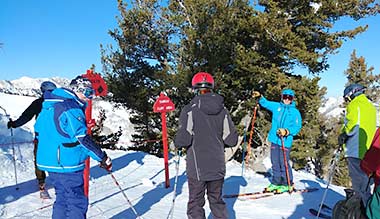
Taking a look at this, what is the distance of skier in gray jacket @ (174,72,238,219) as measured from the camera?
370 centimetres

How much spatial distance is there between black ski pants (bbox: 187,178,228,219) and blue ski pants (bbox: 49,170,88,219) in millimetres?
1137

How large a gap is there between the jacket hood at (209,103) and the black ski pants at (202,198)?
30.5 inches

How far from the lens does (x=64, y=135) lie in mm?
3369

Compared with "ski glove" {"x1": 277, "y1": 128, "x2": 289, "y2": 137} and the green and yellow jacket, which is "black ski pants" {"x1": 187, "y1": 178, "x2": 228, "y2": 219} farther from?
"ski glove" {"x1": 277, "y1": 128, "x2": 289, "y2": 137}

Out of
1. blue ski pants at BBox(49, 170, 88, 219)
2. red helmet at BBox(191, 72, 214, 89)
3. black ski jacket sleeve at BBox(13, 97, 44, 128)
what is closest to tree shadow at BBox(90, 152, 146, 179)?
black ski jacket sleeve at BBox(13, 97, 44, 128)

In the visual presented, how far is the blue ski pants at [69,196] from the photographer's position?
342 centimetres

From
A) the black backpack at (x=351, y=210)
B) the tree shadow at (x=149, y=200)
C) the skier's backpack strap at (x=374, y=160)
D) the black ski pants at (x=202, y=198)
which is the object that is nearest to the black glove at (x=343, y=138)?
the black backpack at (x=351, y=210)

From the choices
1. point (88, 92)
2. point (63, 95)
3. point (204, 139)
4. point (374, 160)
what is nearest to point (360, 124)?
point (204, 139)

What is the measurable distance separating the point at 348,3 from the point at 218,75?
6.62 metres

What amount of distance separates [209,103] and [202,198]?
1.06m

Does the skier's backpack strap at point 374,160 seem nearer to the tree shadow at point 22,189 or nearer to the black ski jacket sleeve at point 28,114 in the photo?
the black ski jacket sleeve at point 28,114

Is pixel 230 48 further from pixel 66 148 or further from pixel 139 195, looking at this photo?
pixel 66 148

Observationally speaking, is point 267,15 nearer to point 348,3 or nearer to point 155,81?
point 348,3

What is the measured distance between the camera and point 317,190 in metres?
7.01
